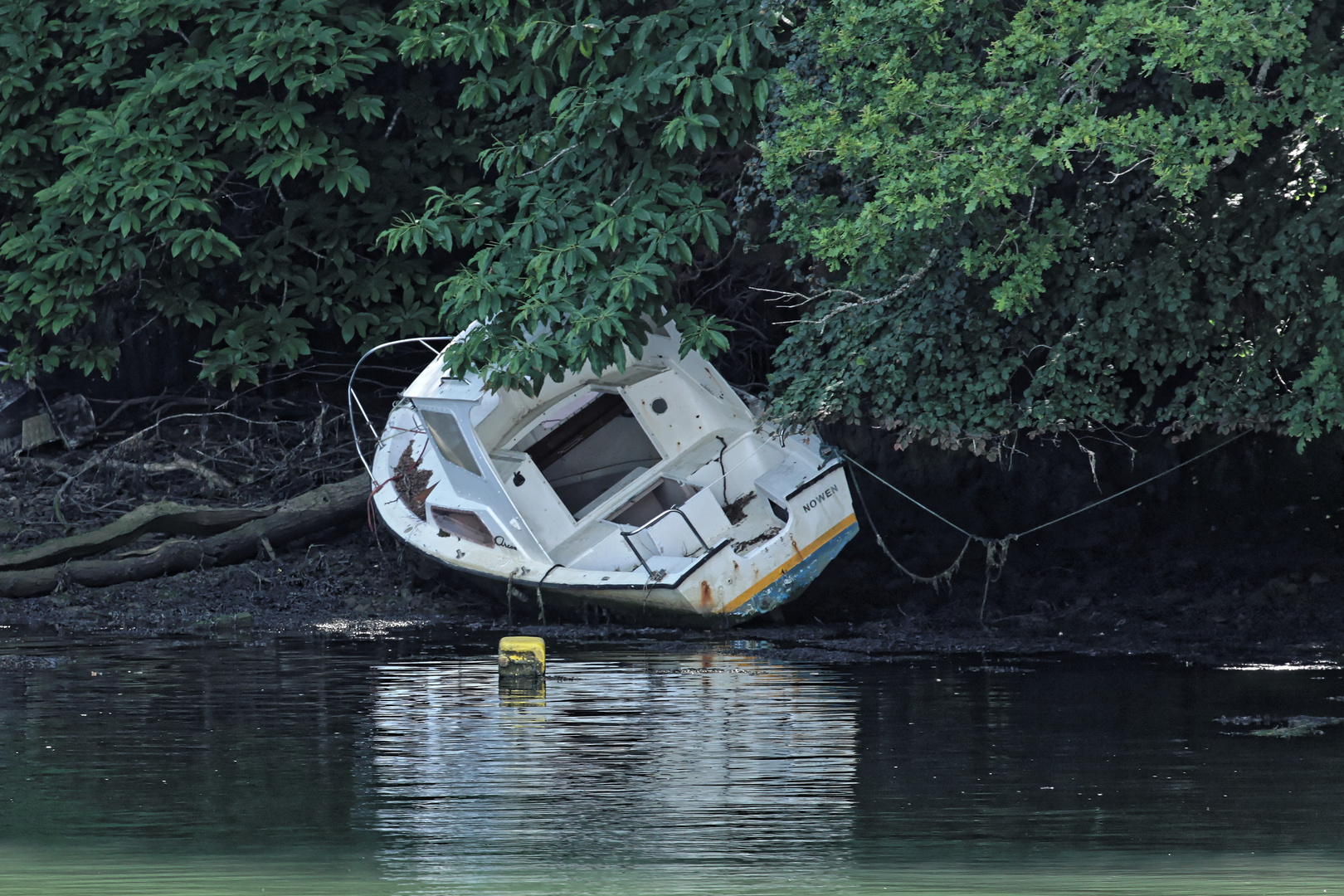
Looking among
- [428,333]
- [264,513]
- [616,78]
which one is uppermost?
[616,78]

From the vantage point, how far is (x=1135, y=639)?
606 inches

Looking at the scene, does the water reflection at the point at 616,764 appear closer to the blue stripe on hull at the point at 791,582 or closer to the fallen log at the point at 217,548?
the blue stripe on hull at the point at 791,582

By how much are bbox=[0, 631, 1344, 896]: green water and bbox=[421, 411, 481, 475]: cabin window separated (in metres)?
2.99

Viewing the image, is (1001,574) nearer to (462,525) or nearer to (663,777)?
(462,525)

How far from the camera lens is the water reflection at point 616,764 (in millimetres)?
9094

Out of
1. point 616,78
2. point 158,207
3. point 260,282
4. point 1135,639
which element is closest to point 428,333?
point 260,282

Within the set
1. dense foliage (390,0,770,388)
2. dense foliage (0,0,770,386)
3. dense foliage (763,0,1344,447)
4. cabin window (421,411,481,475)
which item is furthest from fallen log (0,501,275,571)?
dense foliage (763,0,1344,447)

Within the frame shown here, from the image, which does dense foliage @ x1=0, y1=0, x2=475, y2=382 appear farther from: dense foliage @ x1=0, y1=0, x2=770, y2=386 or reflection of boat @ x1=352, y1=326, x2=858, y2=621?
reflection of boat @ x1=352, y1=326, x2=858, y2=621

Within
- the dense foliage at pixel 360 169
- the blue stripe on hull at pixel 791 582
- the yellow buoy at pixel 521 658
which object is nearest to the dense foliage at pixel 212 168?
the dense foliage at pixel 360 169

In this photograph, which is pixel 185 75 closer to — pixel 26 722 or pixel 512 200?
pixel 512 200

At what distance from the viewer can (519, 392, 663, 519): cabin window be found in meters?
18.6

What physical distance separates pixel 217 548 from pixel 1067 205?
9333 mm

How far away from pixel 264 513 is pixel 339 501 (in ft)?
2.56

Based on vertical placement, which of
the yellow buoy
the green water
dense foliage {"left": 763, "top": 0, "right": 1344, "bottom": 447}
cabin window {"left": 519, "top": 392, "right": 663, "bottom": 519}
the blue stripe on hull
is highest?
dense foliage {"left": 763, "top": 0, "right": 1344, "bottom": 447}
